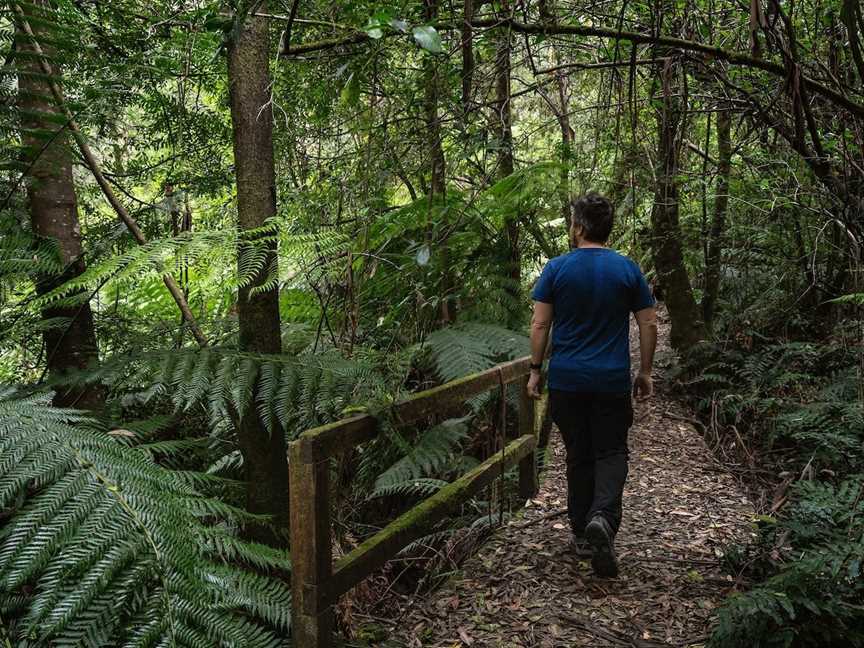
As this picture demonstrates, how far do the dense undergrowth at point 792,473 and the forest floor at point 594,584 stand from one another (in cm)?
28

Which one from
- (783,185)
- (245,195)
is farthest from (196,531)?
(783,185)

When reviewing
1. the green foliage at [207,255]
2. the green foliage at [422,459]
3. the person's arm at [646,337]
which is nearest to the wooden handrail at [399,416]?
the green foliage at [422,459]

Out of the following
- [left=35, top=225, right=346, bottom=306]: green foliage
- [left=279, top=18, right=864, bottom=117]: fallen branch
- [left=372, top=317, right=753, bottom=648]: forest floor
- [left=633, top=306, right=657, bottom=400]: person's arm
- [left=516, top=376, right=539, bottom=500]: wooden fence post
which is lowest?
[left=372, top=317, right=753, bottom=648]: forest floor

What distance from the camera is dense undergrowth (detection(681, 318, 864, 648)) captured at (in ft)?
8.46

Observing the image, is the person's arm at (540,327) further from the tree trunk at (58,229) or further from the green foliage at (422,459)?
the tree trunk at (58,229)

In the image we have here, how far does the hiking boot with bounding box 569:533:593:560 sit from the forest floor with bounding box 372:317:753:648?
0.18 feet

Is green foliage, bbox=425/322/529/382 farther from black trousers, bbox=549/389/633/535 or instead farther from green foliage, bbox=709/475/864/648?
green foliage, bbox=709/475/864/648

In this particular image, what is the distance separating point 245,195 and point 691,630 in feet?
8.85

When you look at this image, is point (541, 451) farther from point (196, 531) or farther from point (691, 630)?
point (196, 531)

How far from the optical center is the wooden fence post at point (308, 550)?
2.44 m

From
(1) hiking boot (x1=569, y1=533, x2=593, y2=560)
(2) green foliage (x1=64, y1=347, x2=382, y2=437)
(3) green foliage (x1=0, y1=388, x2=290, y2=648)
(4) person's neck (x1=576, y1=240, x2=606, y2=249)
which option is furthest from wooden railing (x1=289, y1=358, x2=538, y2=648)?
(4) person's neck (x1=576, y1=240, x2=606, y2=249)

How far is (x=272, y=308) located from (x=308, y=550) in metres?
0.93

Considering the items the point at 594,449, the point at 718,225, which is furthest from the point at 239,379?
the point at 718,225

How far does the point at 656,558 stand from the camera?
3721 mm
